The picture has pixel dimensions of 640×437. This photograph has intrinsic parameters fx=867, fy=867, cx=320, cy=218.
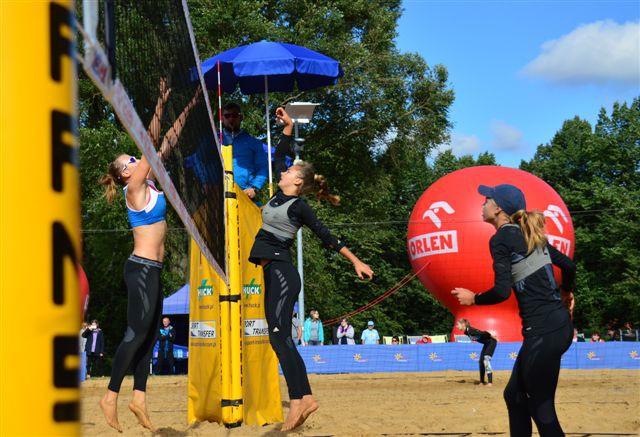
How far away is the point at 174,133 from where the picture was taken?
442cm

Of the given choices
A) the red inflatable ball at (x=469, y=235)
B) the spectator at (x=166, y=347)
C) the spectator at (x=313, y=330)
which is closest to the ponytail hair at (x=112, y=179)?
the red inflatable ball at (x=469, y=235)

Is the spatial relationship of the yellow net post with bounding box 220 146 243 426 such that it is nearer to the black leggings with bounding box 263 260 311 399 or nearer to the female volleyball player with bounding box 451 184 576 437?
the black leggings with bounding box 263 260 311 399

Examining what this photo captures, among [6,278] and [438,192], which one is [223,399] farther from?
[438,192]

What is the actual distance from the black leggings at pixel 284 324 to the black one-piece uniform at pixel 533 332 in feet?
5.23

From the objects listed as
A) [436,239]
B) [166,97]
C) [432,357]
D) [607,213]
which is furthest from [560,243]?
[607,213]

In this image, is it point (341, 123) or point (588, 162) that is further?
point (588, 162)

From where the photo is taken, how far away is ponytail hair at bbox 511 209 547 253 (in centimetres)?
504

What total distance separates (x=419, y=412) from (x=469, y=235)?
14.2 metres

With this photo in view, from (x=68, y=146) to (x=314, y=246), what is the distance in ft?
99.4

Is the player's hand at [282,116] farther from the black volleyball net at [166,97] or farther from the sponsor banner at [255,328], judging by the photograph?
the sponsor banner at [255,328]

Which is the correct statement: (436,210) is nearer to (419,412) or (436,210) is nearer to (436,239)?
(436,239)

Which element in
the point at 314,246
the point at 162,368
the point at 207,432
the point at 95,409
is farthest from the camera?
the point at 314,246

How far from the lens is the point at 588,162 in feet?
170

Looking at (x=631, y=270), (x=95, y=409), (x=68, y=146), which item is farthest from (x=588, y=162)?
(x=68, y=146)
